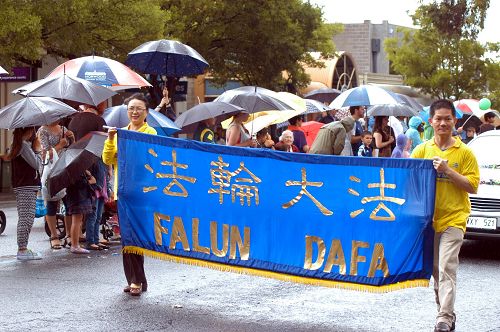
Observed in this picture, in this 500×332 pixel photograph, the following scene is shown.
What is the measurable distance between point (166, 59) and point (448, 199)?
12.1 metres

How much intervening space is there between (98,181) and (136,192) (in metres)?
3.74

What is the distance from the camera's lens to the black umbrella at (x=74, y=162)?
38.9ft

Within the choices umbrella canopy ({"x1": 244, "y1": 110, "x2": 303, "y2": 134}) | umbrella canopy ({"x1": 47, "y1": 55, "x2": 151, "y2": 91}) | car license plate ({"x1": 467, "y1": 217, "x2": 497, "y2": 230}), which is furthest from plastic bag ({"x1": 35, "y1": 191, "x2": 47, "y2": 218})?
car license plate ({"x1": 467, "y1": 217, "x2": 497, "y2": 230})

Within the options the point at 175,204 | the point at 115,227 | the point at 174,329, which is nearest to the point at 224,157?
the point at 175,204

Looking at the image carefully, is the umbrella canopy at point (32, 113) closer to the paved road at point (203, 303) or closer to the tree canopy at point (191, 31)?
the paved road at point (203, 303)

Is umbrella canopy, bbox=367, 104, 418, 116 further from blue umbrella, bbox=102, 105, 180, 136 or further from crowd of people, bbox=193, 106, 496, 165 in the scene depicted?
blue umbrella, bbox=102, 105, 180, 136

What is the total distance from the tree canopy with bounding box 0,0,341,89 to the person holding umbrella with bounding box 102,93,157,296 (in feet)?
45.0

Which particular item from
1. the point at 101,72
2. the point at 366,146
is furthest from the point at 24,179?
the point at 366,146

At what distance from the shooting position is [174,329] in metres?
7.93

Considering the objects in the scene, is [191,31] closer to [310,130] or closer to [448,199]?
[310,130]

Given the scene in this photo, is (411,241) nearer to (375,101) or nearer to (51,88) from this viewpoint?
(51,88)

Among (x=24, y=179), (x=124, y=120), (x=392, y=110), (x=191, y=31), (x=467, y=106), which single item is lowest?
(x=24, y=179)

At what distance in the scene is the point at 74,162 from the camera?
39.0 ft

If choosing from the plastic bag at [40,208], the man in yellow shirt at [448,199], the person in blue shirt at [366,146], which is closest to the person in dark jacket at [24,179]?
the plastic bag at [40,208]
